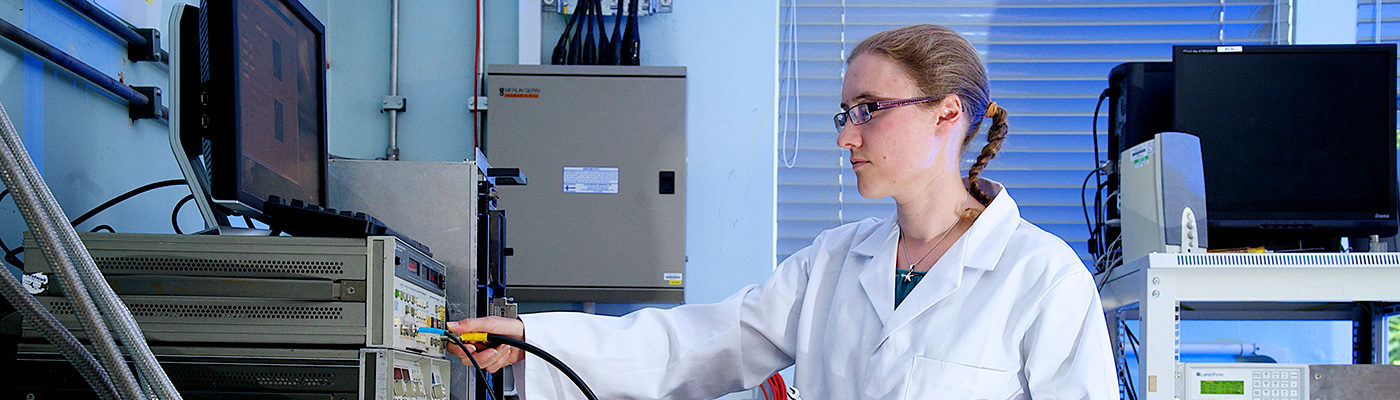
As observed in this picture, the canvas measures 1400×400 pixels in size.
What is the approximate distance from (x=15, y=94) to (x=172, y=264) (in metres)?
0.60

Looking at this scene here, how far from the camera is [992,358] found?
1.49 metres

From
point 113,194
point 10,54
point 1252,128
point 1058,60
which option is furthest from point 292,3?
point 1058,60

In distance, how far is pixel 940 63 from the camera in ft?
5.20

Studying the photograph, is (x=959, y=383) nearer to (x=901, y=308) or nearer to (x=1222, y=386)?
(x=901, y=308)

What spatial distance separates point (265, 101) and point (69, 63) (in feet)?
1.66

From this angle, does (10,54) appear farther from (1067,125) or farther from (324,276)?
(1067,125)

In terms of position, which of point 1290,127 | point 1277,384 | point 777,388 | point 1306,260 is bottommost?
point 777,388

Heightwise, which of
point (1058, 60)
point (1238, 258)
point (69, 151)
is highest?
point (1058, 60)

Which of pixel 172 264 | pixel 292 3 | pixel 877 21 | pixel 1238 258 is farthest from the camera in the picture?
pixel 877 21

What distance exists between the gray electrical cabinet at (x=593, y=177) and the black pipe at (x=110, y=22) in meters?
1.13

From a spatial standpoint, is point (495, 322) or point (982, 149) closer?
point (495, 322)

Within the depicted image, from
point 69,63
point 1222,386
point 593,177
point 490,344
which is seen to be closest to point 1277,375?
point 1222,386

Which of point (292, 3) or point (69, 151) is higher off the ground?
point (292, 3)

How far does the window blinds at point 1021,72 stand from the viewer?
3164mm
